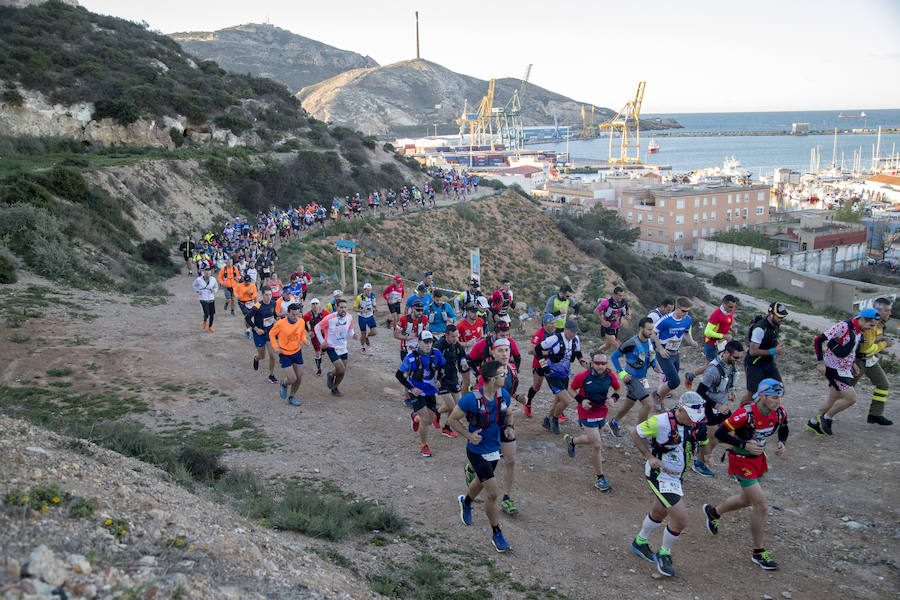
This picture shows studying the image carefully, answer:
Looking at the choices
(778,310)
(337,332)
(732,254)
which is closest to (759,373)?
(778,310)

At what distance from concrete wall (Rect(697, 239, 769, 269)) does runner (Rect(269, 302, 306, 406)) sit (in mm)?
48651

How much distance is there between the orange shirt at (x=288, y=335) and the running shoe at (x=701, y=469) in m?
5.82

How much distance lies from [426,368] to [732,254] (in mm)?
52122

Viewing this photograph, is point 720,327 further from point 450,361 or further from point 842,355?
point 450,361

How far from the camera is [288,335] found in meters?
9.44

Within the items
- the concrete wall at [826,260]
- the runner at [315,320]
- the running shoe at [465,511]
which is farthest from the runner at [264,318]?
the concrete wall at [826,260]

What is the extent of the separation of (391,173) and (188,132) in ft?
51.4

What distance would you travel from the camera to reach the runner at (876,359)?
26.7ft

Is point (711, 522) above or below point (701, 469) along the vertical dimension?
above

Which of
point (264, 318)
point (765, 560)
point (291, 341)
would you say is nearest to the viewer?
point (765, 560)

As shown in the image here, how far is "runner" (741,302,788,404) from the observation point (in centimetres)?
781

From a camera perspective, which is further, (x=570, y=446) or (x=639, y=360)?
(x=639, y=360)

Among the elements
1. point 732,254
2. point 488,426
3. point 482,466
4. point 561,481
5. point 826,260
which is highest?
point 488,426

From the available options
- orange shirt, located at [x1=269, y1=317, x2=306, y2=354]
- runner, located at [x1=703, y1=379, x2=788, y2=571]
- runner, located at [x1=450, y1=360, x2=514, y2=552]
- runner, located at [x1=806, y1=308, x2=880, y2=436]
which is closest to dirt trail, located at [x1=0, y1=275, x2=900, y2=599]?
runner, located at [x1=703, y1=379, x2=788, y2=571]
